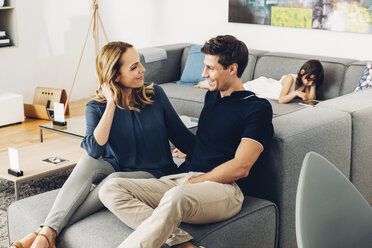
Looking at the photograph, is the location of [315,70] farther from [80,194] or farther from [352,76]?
[80,194]

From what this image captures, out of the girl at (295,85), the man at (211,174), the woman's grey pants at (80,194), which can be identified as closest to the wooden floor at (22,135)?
the girl at (295,85)

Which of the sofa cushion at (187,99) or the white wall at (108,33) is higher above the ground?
the white wall at (108,33)

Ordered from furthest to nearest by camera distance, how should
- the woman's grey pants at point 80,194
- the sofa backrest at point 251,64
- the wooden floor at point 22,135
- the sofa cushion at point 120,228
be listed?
the sofa backrest at point 251,64
the wooden floor at point 22,135
the woman's grey pants at point 80,194
the sofa cushion at point 120,228

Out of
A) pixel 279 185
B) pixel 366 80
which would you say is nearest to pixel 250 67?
pixel 366 80

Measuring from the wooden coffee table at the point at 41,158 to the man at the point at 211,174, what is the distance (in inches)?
41.3

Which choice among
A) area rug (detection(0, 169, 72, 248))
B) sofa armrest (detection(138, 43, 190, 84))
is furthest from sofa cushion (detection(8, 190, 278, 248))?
sofa armrest (detection(138, 43, 190, 84))

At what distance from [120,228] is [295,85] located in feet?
8.13

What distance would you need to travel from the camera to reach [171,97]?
4.59 m

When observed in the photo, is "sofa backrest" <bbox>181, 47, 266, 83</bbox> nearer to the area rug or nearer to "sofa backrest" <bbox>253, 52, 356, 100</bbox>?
"sofa backrest" <bbox>253, 52, 356, 100</bbox>

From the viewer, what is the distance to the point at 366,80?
3840 millimetres

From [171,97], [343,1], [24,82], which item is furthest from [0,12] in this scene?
[343,1]

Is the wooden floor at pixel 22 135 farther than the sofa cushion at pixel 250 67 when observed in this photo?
No

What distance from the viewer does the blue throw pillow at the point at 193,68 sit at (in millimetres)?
4898

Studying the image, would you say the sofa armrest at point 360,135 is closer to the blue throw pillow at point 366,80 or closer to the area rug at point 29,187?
the blue throw pillow at point 366,80
